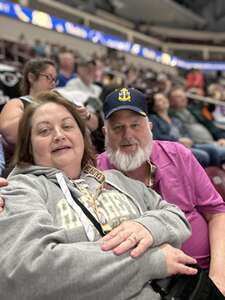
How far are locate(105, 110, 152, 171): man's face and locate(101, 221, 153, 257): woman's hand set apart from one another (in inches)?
21.0

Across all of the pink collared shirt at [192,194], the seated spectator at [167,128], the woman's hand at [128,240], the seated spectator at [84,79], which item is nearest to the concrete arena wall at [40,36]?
the seated spectator at [84,79]

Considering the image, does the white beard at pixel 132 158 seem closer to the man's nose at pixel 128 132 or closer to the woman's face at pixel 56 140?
the man's nose at pixel 128 132

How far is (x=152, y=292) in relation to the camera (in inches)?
41.5

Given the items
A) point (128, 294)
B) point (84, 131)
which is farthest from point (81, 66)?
point (128, 294)

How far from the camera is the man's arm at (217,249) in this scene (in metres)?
1.38

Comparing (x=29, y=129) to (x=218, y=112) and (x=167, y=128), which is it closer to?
(x=167, y=128)

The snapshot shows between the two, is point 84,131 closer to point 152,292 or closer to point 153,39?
point 152,292

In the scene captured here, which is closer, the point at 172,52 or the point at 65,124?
the point at 65,124

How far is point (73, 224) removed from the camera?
1112mm

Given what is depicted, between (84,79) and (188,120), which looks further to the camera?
(188,120)

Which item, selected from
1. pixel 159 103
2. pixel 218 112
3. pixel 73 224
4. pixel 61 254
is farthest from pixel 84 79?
pixel 61 254

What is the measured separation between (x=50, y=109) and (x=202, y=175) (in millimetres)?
667

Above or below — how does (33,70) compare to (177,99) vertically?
above

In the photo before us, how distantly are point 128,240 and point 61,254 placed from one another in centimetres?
18
